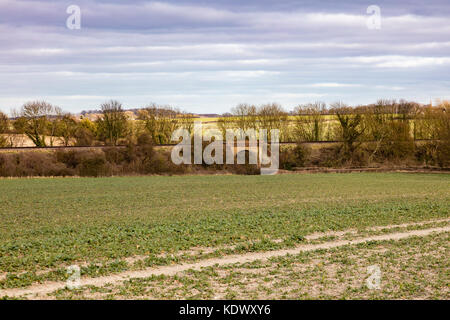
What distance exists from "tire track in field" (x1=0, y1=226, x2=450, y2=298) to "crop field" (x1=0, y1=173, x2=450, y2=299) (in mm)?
34

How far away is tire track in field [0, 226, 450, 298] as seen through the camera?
11535 mm

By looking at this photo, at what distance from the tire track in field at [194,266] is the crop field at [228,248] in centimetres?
3

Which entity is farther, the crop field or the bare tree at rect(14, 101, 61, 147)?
the bare tree at rect(14, 101, 61, 147)

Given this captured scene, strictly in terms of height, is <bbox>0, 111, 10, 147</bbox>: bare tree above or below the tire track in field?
above

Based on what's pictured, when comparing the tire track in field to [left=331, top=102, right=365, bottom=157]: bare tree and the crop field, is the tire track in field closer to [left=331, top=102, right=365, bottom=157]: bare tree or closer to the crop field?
the crop field

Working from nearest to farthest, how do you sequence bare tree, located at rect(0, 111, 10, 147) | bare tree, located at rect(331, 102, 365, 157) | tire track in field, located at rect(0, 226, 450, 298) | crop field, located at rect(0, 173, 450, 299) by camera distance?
1. crop field, located at rect(0, 173, 450, 299)
2. tire track in field, located at rect(0, 226, 450, 298)
3. bare tree, located at rect(0, 111, 10, 147)
4. bare tree, located at rect(331, 102, 365, 157)

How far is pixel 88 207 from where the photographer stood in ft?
90.4

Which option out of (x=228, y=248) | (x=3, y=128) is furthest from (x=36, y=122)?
(x=228, y=248)

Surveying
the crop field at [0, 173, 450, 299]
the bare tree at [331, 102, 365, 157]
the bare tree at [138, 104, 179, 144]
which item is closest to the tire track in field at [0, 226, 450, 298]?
the crop field at [0, 173, 450, 299]

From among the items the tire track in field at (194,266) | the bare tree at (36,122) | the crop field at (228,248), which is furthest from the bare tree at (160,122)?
the tire track in field at (194,266)
